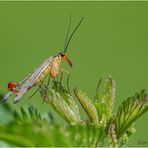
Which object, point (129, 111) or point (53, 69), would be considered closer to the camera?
point (129, 111)

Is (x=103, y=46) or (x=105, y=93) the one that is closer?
(x=105, y=93)

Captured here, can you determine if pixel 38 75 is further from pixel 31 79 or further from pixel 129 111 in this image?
pixel 129 111

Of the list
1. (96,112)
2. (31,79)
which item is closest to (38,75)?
(31,79)

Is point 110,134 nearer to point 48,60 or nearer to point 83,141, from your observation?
point 83,141

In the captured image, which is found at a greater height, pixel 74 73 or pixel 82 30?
pixel 82 30

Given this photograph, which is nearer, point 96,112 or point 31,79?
point 96,112

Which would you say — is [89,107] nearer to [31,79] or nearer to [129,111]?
[129,111]

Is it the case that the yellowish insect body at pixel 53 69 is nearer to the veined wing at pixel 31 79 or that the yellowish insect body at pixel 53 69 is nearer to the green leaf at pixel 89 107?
the veined wing at pixel 31 79

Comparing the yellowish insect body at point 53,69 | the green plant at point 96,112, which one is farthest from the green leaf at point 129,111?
the yellowish insect body at point 53,69

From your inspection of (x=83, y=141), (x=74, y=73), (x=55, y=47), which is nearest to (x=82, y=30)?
(x=55, y=47)

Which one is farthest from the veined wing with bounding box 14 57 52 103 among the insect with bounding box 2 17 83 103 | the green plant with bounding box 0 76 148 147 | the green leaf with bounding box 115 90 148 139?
the green leaf with bounding box 115 90 148 139

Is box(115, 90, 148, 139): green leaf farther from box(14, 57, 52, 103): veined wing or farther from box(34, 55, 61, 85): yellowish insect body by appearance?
box(34, 55, 61, 85): yellowish insect body
